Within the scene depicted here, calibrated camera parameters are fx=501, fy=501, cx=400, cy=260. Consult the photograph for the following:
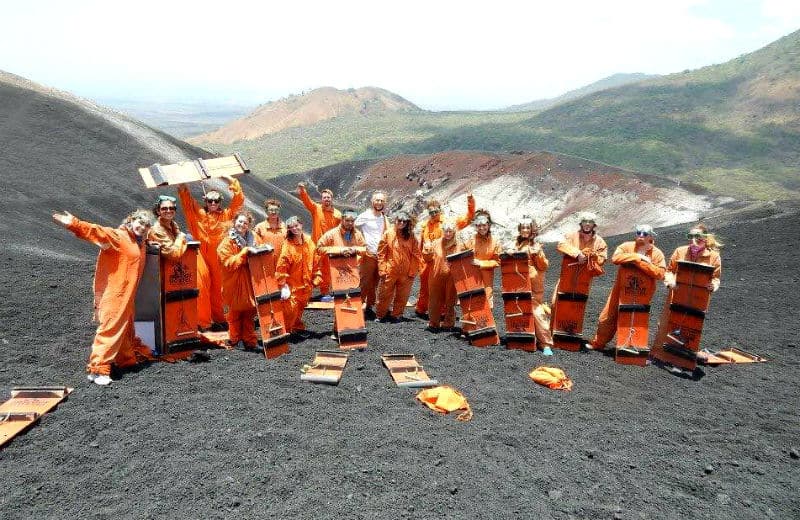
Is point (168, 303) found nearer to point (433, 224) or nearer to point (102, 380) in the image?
point (102, 380)

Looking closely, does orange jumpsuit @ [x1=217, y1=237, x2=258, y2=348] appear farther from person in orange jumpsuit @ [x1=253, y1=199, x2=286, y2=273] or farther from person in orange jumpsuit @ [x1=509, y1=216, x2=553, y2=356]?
person in orange jumpsuit @ [x1=509, y1=216, x2=553, y2=356]

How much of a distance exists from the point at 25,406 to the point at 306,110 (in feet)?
305

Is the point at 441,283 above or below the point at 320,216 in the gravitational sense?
below

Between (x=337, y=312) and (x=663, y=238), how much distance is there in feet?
44.9

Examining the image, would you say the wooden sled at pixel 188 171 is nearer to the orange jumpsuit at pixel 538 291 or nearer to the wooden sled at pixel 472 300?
the wooden sled at pixel 472 300

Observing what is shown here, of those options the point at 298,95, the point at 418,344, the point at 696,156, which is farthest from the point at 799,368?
the point at 298,95

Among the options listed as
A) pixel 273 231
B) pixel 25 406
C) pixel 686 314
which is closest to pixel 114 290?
pixel 25 406

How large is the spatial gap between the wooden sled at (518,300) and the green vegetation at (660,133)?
39629 mm

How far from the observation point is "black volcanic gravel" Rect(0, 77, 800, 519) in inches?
163

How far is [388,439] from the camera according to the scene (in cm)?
493

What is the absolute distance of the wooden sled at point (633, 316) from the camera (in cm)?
693

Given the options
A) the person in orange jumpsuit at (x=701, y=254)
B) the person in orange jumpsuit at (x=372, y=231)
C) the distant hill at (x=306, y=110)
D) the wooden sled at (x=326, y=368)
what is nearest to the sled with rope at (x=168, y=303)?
the wooden sled at (x=326, y=368)

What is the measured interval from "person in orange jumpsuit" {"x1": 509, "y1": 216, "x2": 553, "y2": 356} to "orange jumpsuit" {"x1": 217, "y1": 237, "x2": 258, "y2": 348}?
373cm

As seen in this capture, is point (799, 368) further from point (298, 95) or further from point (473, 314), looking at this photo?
point (298, 95)
